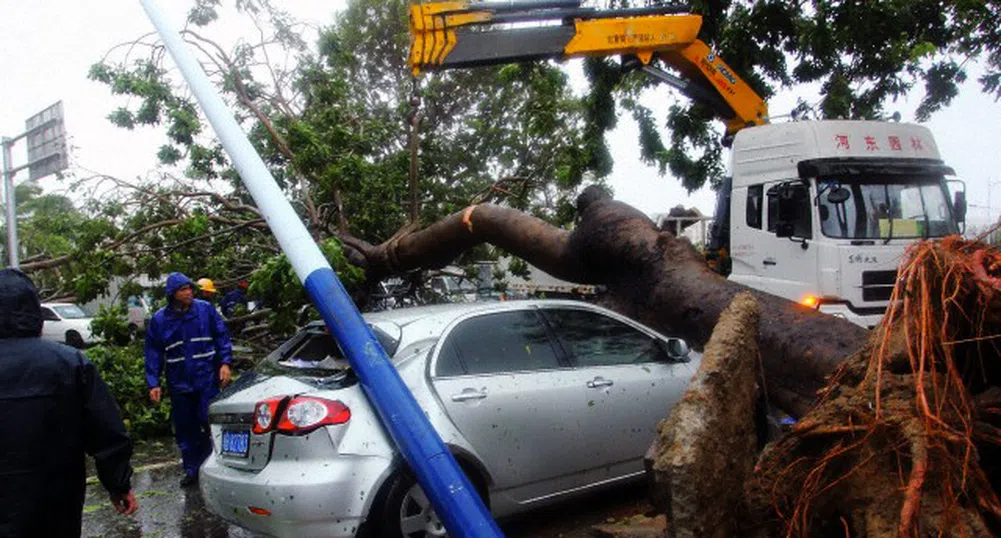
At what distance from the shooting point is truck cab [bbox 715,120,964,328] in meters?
6.68

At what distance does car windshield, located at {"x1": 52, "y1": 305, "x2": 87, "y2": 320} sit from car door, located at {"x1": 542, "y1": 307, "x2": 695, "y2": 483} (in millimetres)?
19265

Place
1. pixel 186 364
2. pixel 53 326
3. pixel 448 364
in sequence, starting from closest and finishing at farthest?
pixel 448 364 → pixel 186 364 → pixel 53 326

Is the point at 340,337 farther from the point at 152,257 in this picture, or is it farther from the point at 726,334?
the point at 152,257

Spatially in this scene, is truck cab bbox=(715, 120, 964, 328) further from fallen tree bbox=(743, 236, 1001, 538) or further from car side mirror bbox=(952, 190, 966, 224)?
fallen tree bbox=(743, 236, 1001, 538)

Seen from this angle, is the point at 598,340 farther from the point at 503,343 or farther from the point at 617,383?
the point at 503,343

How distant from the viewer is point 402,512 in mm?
3982

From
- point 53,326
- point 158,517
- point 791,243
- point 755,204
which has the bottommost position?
point 158,517

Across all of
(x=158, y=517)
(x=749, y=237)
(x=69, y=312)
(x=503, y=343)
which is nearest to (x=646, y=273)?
(x=749, y=237)

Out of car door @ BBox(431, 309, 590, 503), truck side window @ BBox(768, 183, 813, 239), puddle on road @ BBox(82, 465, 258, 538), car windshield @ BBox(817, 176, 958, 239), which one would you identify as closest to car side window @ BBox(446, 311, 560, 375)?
→ car door @ BBox(431, 309, 590, 503)

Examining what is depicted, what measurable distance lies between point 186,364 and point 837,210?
583 cm

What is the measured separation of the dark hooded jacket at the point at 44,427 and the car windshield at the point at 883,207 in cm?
597

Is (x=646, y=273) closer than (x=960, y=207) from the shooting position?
Yes

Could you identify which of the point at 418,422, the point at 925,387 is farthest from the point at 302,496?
the point at 925,387

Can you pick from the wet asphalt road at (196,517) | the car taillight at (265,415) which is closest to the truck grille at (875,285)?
the wet asphalt road at (196,517)
